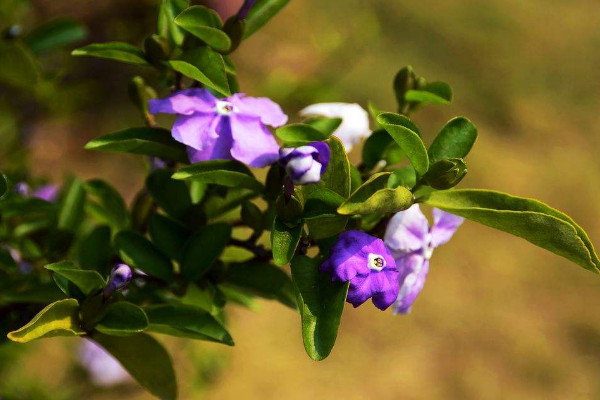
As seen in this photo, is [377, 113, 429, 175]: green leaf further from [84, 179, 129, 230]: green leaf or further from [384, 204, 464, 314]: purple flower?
[84, 179, 129, 230]: green leaf

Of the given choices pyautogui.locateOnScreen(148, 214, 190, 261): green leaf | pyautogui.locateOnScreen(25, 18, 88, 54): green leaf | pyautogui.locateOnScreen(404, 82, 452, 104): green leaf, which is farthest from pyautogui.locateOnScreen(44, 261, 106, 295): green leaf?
pyautogui.locateOnScreen(25, 18, 88, 54): green leaf

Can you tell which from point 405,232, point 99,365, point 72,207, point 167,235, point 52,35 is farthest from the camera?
point 99,365

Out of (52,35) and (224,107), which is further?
(52,35)

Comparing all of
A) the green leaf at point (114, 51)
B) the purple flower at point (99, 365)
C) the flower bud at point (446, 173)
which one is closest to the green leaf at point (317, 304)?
the flower bud at point (446, 173)

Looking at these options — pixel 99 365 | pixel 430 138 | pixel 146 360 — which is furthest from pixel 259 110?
pixel 430 138

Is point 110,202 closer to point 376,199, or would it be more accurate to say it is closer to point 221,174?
point 221,174

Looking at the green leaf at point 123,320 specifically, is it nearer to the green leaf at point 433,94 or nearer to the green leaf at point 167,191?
the green leaf at point 167,191

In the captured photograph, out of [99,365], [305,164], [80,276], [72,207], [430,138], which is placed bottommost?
[99,365]
